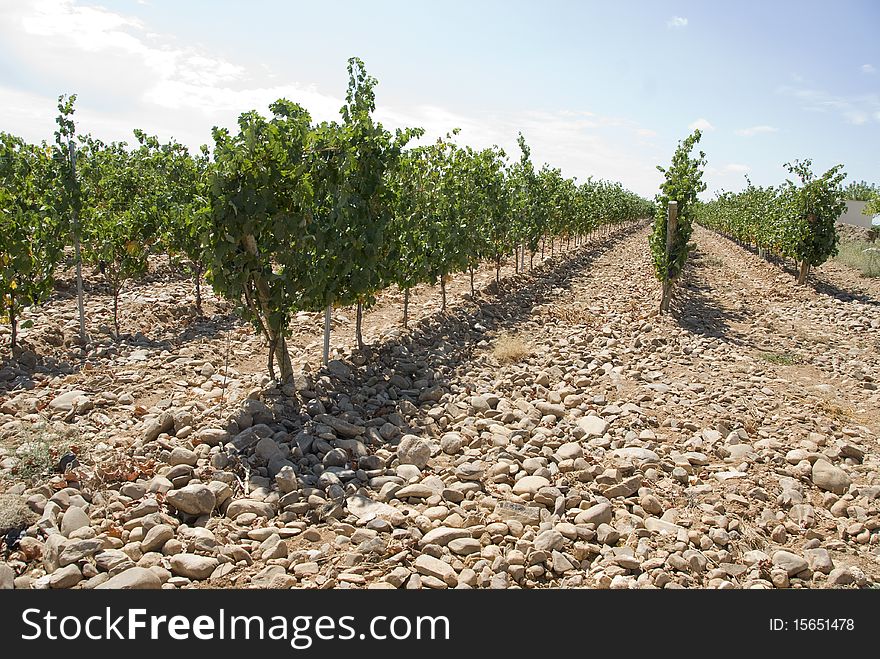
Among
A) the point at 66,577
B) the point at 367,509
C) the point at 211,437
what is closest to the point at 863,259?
the point at 367,509

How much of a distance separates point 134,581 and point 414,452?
308cm

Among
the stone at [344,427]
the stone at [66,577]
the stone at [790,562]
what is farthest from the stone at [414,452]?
the stone at [790,562]

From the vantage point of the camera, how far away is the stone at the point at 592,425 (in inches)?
280

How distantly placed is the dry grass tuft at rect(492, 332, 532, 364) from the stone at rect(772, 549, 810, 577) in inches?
239

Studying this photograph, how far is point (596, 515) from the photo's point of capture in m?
5.12

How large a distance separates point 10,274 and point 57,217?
210cm

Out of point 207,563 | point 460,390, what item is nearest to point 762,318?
point 460,390

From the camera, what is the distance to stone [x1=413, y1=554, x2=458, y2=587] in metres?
4.23

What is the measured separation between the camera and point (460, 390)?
28.5ft

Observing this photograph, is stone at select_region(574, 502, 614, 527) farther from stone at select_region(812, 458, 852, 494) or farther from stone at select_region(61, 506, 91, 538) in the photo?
stone at select_region(61, 506, 91, 538)

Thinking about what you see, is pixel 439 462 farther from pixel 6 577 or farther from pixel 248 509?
pixel 6 577

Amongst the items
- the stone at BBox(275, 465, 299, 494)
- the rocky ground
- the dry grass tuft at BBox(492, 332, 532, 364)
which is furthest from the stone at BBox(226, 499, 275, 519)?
the dry grass tuft at BBox(492, 332, 532, 364)

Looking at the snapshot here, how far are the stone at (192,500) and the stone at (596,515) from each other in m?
3.41

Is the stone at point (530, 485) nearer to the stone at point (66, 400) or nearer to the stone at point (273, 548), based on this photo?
the stone at point (273, 548)
